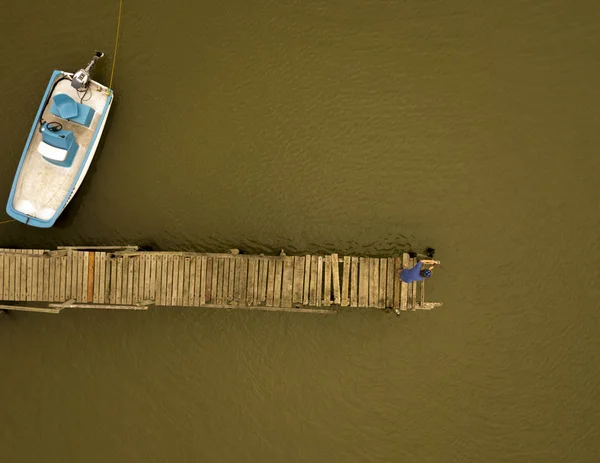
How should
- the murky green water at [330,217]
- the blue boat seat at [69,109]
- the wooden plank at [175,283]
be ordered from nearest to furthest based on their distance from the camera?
the blue boat seat at [69,109], the wooden plank at [175,283], the murky green water at [330,217]

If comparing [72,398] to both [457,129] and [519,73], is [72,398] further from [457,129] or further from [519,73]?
[519,73]

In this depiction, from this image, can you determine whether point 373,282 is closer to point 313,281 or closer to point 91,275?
point 313,281

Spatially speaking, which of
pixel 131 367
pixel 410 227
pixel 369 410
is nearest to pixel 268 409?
pixel 369 410

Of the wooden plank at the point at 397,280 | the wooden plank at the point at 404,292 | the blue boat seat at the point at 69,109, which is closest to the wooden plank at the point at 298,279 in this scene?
the wooden plank at the point at 397,280

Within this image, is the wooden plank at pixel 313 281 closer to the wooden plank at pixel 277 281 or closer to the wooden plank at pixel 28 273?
the wooden plank at pixel 277 281

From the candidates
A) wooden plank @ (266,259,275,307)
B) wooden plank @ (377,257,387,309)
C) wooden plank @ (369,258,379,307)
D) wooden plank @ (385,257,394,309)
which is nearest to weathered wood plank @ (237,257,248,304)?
wooden plank @ (266,259,275,307)

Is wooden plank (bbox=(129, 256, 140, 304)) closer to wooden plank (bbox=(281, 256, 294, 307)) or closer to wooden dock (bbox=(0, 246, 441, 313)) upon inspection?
wooden dock (bbox=(0, 246, 441, 313))

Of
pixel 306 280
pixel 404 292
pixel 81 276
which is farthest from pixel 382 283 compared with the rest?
pixel 81 276
